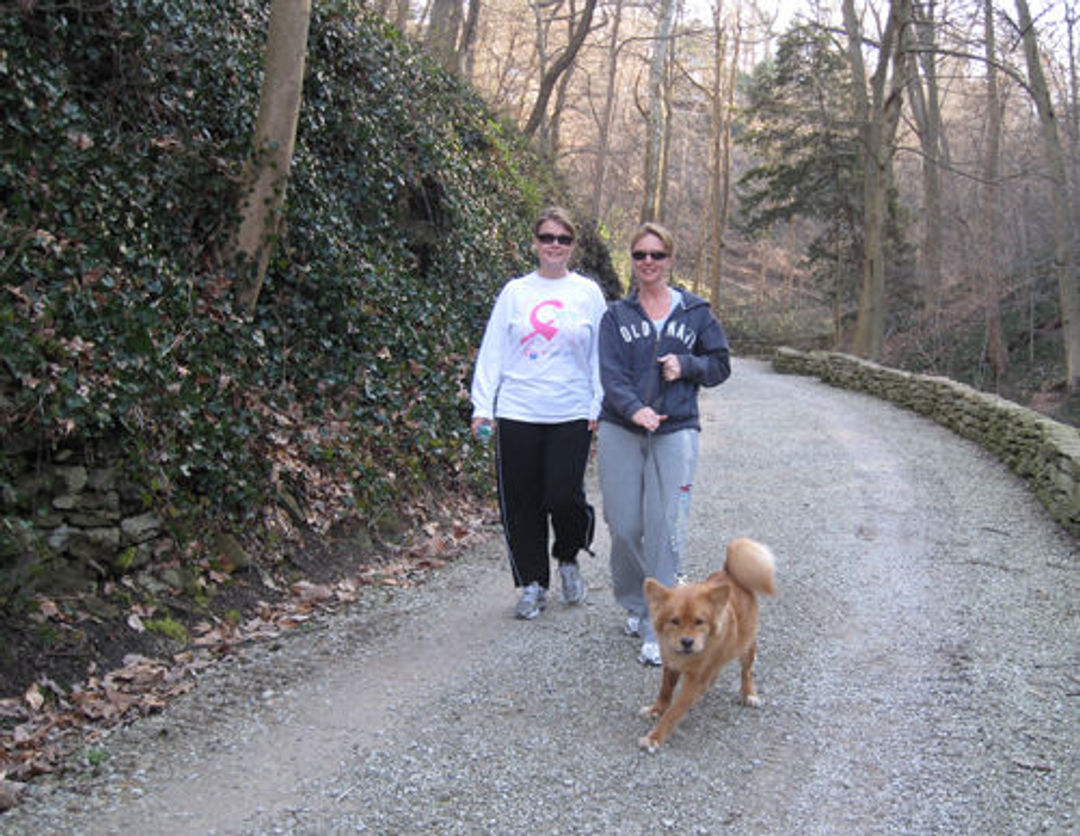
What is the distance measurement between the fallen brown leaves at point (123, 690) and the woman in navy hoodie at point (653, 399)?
2066 millimetres

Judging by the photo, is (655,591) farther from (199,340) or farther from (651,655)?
(199,340)

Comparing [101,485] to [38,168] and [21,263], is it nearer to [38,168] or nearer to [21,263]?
[21,263]

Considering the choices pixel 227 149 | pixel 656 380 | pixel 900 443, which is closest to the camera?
pixel 656 380

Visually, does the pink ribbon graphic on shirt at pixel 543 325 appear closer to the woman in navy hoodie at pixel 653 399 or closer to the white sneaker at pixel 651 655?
the woman in navy hoodie at pixel 653 399

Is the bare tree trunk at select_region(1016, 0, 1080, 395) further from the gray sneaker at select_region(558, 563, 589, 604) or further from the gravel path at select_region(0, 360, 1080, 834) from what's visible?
the gray sneaker at select_region(558, 563, 589, 604)

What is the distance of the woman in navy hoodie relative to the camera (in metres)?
4.64

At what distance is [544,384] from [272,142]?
2877mm

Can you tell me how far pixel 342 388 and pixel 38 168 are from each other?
9.21ft

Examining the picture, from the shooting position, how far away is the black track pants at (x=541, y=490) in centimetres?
523

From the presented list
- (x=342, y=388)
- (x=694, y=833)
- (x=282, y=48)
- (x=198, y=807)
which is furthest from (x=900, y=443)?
(x=198, y=807)

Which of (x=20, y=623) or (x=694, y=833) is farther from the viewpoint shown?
(x=20, y=623)

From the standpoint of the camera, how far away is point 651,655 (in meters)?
4.70

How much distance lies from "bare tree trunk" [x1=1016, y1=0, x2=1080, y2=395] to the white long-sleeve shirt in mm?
19867

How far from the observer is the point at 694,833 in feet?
10.7
